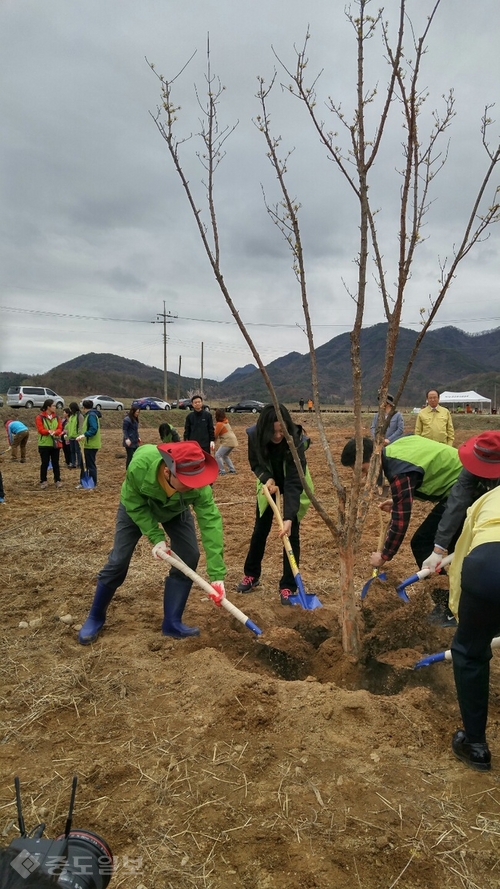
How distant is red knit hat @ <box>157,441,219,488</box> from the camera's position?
3193 millimetres

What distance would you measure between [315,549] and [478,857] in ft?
13.9

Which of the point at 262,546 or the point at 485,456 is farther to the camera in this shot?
the point at 262,546

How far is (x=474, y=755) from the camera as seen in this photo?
2367mm

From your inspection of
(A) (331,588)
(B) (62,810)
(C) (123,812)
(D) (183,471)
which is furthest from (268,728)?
(A) (331,588)

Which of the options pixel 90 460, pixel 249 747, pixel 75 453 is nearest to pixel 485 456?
pixel 249 747

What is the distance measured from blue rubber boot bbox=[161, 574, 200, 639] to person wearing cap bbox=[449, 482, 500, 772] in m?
1.91

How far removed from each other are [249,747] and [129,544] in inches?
64.9

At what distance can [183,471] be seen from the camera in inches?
127

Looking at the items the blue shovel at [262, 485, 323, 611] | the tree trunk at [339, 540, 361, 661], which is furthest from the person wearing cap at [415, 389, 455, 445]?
the tree trunk at [339, 540, 361, 661]

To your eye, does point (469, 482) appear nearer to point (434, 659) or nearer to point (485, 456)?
point (485, 456)

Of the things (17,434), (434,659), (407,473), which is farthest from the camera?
(17,434)

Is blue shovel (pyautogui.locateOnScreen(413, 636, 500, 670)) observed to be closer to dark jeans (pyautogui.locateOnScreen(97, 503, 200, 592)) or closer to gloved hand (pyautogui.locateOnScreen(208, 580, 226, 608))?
gloved hand (pyautogui.locateOnScreen(208, 580, 226, 608))

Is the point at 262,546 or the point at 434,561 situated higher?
the point at 434,561

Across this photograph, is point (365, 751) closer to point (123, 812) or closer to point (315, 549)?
point (123, 812)
